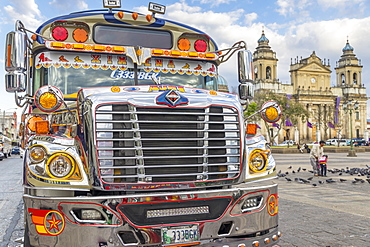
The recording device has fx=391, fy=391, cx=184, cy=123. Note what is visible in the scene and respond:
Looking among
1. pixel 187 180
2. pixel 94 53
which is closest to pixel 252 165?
pixel 187 180

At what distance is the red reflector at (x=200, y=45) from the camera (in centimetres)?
588

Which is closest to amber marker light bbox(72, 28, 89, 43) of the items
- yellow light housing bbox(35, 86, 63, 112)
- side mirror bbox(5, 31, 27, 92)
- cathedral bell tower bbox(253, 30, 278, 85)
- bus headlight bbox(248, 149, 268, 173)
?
side mirror bbox(5, 31, 27, 92)

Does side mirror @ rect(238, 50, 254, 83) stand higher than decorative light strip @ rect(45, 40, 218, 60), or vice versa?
decorative light strip @ rect(45, 40, 218, 60)

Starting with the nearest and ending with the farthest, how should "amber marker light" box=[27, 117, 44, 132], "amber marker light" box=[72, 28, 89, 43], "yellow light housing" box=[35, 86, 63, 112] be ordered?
1. "yellow light housing" box=[35, 86, 63, 112]
2. "amber marker light" box=[27, 117, 44, 132]
3. "amber marker light" box=[72, 28, 89, 43]

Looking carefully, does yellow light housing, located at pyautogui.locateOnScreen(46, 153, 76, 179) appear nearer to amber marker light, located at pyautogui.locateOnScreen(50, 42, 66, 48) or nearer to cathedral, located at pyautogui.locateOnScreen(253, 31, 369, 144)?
amber marker light, located at pyautogui.locateOnScreen(50, 42, 66, 48)

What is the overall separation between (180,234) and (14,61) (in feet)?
8.92

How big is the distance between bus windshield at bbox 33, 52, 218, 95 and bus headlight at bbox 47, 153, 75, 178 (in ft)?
5.25

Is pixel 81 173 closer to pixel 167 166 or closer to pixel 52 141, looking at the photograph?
pixel 52 141

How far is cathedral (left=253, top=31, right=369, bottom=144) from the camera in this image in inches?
3258

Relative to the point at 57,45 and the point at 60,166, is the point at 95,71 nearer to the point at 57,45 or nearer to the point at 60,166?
the point at 57,45

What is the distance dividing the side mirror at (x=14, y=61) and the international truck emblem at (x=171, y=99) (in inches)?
71.4

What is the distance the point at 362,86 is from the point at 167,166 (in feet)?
329

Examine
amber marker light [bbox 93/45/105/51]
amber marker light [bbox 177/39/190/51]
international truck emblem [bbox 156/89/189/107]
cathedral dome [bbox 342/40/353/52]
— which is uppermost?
cathedral dome [bbox 342/40/353/52]

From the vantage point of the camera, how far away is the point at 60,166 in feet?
11.9
